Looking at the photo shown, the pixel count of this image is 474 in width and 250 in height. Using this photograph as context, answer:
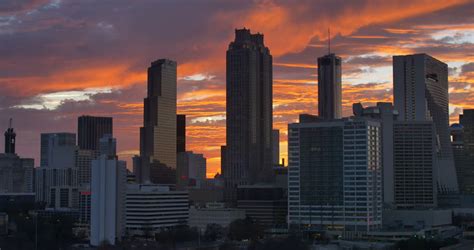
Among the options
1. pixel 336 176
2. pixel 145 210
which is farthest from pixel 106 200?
pixel 336 176

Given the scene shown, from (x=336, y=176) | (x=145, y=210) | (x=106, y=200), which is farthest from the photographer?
(x=145, y=210)

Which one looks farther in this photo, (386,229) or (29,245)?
(386,229)

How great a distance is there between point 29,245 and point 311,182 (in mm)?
63670

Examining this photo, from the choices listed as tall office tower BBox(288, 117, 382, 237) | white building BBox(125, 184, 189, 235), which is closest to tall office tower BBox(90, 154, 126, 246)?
white building BBox(125, 184, 189, 235)

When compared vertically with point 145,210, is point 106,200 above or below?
above

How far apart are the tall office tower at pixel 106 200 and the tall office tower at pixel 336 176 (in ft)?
123

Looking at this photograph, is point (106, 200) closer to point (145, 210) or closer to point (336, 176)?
point (145, 210)

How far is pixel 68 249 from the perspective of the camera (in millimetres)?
147500

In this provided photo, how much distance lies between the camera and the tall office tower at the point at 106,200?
16038cm

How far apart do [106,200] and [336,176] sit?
48.4m

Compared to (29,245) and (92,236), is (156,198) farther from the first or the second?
(29,245)

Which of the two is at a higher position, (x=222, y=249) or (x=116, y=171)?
(x=116, y=171)

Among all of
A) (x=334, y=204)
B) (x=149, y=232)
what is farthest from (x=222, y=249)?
(x=149, y=232)

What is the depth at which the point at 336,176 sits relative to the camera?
172375mm
